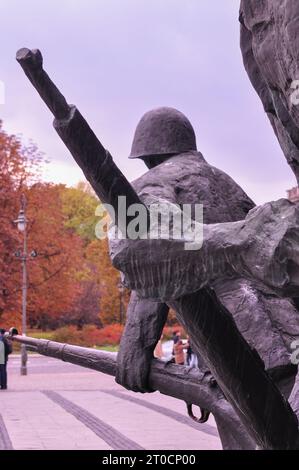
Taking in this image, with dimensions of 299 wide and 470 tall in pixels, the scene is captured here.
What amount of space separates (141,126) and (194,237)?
4.80 feet

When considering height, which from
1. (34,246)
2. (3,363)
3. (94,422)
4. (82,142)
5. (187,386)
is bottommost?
(94,422)

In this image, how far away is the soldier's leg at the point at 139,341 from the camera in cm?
314

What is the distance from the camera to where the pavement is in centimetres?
869

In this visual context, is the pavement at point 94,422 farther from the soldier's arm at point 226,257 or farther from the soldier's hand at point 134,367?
the soldier's arm at point 226,257

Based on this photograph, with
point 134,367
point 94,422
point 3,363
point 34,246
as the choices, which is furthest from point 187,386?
point 34,246

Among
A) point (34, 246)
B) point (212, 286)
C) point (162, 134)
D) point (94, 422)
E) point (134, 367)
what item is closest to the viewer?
point (212, 286)

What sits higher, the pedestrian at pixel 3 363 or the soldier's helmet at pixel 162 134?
the soldier's helmet at pixel 162 134

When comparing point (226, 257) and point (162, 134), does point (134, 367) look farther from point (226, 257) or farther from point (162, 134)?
point (226, 257)

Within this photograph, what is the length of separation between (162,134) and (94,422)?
827cm

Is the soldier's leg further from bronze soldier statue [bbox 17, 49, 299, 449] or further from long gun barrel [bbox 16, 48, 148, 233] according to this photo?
long gun barrel [bbox 16, 48, 148, 233]

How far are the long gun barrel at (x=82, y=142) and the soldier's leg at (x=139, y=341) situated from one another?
132cm

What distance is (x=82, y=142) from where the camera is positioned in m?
1.83

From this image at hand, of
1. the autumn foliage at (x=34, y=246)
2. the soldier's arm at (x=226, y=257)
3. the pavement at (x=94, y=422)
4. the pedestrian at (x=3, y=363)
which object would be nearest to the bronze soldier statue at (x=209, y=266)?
the soldier's arm at (x=226, y=257)
